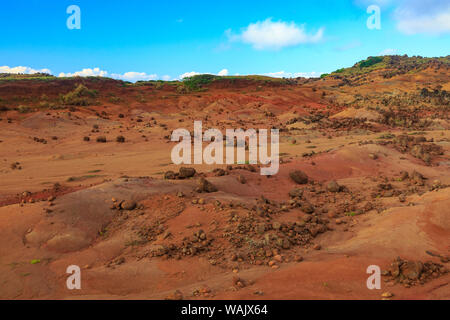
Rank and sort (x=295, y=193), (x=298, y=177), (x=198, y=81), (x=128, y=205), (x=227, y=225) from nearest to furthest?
(x=227, y=225) < (x=128, y=205) < (x=295, y=193) < (x=298, y=177) < (x=198, y=81)

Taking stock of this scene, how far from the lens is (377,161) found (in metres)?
10.0

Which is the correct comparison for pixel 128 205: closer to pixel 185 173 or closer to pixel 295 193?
pixel 185 173

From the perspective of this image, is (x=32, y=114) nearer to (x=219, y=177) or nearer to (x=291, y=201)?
(x=219, y=177)

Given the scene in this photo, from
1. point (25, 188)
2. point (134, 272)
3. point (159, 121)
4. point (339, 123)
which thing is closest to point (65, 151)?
point (25, 188)

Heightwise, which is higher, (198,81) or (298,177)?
(198,81)

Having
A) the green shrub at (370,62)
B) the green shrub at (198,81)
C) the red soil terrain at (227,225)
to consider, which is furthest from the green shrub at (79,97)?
the green shrub at (370,62)

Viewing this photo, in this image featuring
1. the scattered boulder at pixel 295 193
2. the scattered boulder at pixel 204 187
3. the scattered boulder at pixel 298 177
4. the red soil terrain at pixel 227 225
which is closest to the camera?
the red soil terrain at pixel 227 225

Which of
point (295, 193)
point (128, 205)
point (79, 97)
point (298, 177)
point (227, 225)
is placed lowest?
point (227, 225)

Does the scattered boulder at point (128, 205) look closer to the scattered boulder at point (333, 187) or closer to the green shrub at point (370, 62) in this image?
the scattered boulder at point (333, 187)

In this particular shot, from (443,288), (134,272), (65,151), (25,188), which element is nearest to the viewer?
(443,288)

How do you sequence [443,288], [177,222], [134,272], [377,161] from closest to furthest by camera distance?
[443,288] < [134,272] < [177,222] < [377,161]

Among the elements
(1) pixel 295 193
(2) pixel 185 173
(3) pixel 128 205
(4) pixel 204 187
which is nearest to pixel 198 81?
(2) pixel 185 173

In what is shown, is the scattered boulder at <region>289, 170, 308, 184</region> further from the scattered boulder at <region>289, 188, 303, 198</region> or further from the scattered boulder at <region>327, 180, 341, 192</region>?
the scattered boulder at <region>289, 188, 303, 198</region>
